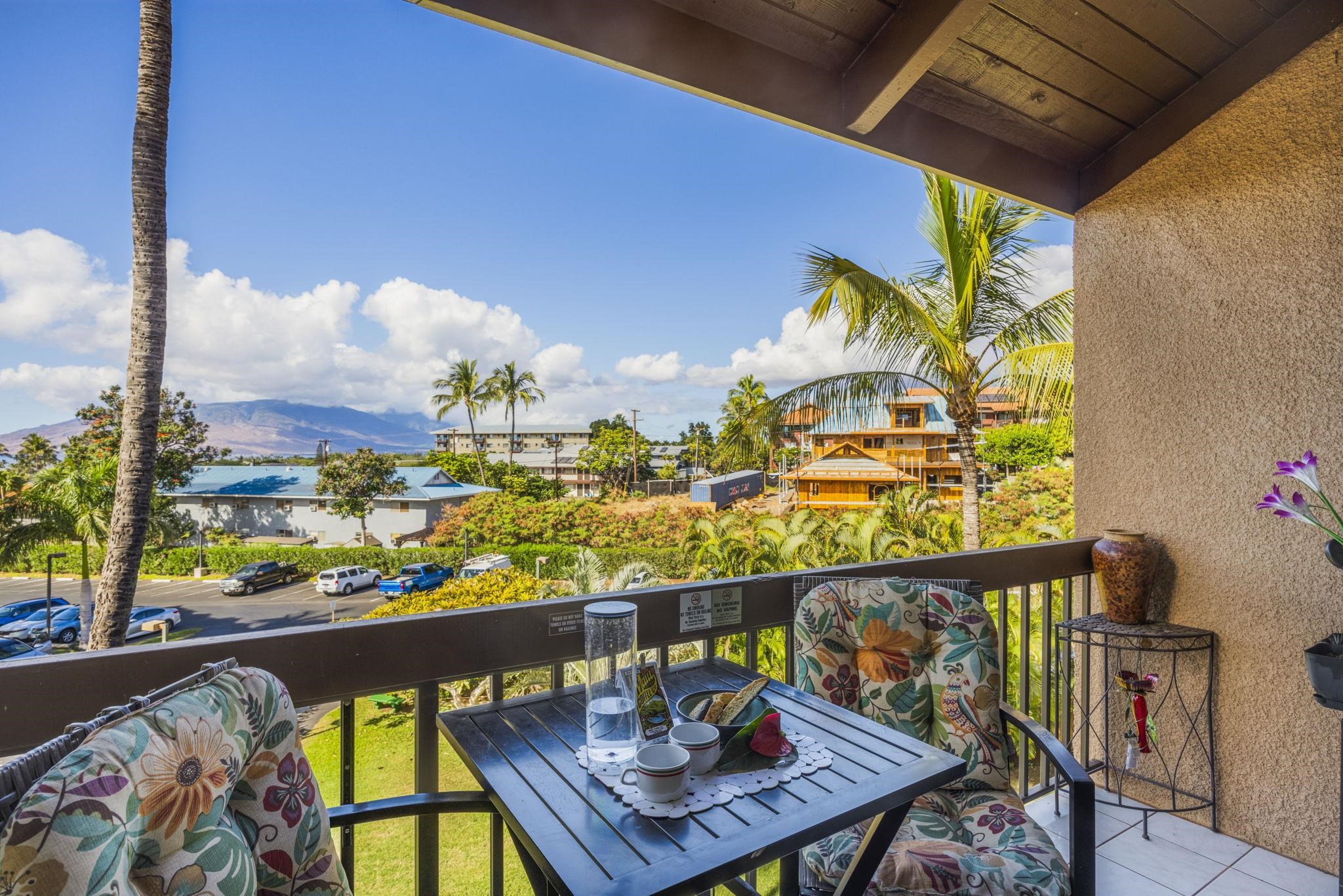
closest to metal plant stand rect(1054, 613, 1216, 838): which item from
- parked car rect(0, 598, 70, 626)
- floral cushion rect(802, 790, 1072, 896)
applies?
floral cushion rect(802, 790, 1072, 896)

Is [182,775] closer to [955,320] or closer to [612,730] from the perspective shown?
[612,730]

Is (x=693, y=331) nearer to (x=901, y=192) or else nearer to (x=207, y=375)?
(x=901, y=192)

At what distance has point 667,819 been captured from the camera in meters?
0.96

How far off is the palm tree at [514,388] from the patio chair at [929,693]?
29327mm

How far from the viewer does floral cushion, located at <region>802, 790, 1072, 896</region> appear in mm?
1241

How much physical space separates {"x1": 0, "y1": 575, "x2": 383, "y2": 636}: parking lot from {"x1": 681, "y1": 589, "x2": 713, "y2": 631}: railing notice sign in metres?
11.6

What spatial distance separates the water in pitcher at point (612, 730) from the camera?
45.1 inches

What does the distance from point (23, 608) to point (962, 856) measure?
13696 mm

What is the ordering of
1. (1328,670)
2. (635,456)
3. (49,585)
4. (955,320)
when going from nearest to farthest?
1. (1328,670)
2. (955,320)
3. (49,585)
4. (635,456)

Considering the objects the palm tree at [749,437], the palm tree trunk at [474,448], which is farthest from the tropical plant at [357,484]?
the palm tree at [749,437]

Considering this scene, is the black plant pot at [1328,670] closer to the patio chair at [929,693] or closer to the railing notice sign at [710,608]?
the patio chair at [929,693]

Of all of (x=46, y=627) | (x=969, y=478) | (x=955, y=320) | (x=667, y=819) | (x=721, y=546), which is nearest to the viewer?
(x=667, y=819)

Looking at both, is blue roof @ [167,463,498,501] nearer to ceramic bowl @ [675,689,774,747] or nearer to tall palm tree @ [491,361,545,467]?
tall palm tree @ [491,361,545,467]

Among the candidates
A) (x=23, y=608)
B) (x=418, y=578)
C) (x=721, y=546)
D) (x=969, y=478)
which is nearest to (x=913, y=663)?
(x=969, y=478)
